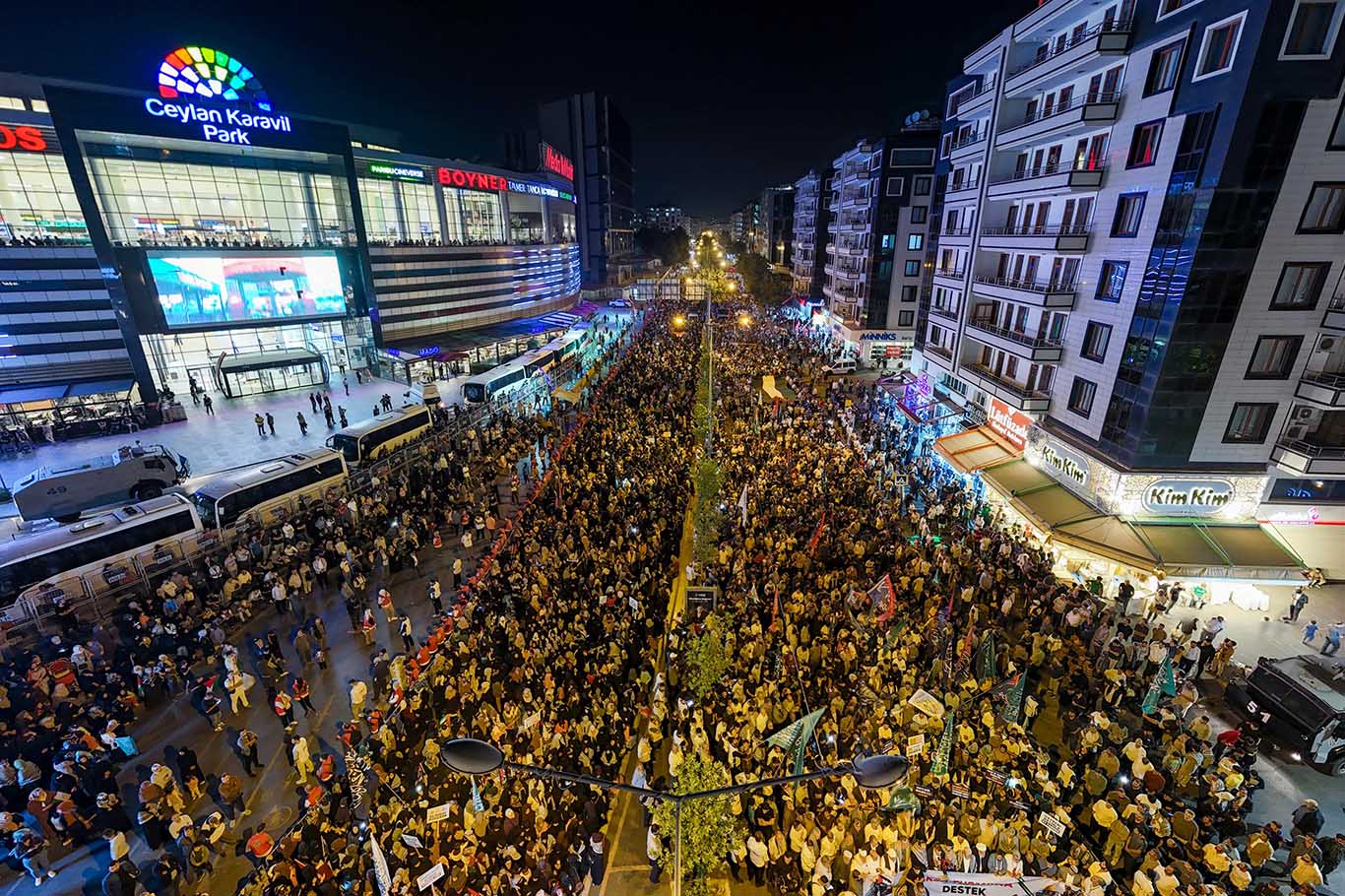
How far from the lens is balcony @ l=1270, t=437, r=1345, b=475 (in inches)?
617

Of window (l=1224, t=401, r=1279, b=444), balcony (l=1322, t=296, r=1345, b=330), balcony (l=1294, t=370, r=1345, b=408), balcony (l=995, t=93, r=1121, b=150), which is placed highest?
balcony (l=995, t=93, r=1121, b=150)

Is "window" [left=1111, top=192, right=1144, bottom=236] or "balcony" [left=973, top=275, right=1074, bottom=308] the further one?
"balcony" [left=973, top=275, right=1074, bottom=308]

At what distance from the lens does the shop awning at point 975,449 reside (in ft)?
73.8

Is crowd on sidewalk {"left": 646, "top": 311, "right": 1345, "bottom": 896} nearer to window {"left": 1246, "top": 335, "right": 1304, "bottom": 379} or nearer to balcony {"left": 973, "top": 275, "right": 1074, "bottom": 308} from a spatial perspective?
window {"left": 1246, "top": 335, "right": 1304, "bottom": 379}

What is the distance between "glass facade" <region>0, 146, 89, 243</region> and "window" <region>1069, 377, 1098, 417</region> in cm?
5590

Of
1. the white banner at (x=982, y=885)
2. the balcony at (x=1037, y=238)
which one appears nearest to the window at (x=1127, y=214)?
the balcony at (x=1037, y=238)

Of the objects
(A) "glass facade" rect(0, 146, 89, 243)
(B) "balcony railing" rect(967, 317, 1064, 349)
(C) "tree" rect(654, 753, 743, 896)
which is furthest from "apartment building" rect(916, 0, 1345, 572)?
(A) "glass facade" rect(0, 146, 89, 243)

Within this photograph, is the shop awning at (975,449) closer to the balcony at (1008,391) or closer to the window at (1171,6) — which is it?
the balcony at (1008,391)

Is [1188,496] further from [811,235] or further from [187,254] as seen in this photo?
[811,235]

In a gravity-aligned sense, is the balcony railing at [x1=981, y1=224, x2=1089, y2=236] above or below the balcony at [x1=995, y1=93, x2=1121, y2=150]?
below

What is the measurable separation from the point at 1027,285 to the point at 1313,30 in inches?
369

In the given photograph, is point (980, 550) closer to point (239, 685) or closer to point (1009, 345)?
point (1009, 345)

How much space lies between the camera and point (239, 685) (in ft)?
44.2

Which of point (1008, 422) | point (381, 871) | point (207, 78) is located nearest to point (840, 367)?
point (1008, 422)
